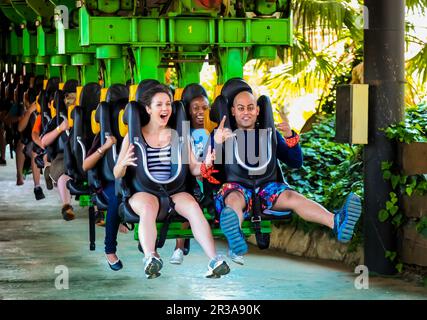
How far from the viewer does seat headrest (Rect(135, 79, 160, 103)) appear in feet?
26.2

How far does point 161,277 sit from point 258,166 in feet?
11.5

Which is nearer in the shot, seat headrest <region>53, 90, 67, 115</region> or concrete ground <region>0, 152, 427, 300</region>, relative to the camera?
concrete ground <region>0, 152, 427, 300</region>

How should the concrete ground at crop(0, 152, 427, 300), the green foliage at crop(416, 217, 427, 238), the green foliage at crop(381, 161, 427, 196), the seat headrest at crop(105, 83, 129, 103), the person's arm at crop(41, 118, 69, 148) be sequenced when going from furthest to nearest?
1. the person's arm at crop(41, 118, 69, 148)
2. the green foliage at crop(381, 161, 427, 196)
3. the green foliage at crop(416, 217, 427, 238)
4. the concrete ground at crop(0, 152, 427, 300)
5. the seat headrest at crop(105, 83, 129, 103)

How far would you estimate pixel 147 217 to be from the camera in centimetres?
775

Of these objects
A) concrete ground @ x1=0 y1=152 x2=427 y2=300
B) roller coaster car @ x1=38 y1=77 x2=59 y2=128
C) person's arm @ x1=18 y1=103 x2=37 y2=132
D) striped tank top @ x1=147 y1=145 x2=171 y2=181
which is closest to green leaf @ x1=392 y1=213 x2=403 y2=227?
concrete ground @ x1=0 y1=152 x2=427 y2=300

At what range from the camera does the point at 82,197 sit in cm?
1069

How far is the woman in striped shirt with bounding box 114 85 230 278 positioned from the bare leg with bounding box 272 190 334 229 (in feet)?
1.76

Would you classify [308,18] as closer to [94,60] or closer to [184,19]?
[94,60]

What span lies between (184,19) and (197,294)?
280 centimetres

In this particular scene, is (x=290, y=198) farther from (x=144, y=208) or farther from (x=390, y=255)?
(x=390, y=255)

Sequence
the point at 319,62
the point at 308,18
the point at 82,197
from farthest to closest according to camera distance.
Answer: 1. the point at 319,62
2. the point at 308,18
3. the point at 82,197

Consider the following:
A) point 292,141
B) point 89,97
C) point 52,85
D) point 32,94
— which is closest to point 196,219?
point 292,141

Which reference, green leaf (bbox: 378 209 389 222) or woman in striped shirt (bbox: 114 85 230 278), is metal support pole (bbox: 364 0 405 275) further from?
woman in striped shirt (bbox: 114 85 230 278)
